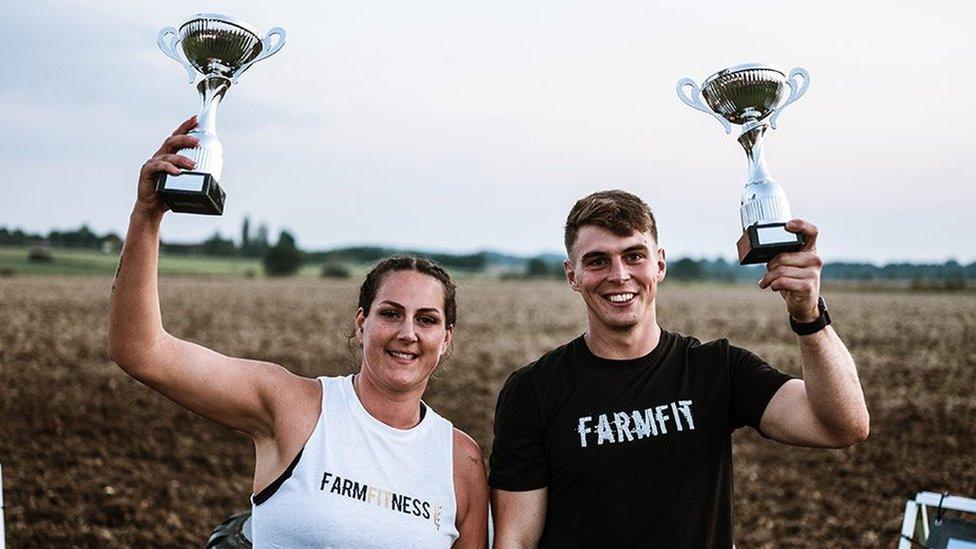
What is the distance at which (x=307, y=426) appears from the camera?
2684 millimetres

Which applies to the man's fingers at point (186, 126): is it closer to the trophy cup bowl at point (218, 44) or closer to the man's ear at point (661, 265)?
the trophy cup bowl at point (218, 44)

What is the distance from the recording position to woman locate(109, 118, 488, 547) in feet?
7.87

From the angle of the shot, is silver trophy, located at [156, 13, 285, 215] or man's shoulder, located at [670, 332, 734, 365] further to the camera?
man's shoulder, located at [670, 332, 734, 365]

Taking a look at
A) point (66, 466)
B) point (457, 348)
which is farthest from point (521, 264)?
point (66, 466)

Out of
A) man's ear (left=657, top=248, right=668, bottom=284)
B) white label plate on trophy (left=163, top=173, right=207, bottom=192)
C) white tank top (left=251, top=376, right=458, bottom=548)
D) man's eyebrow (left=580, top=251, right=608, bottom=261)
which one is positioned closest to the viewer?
white label plate on trophy (left=163, top=173, right=207, bottom=192)

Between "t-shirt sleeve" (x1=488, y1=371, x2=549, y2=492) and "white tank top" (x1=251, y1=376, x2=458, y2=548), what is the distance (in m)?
0.22

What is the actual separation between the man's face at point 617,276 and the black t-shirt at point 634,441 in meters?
0.18

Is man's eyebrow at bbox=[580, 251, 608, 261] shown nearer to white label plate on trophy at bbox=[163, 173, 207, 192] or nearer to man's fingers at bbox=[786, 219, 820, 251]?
man's fingers at bbox=[786, 219, 820, 251]

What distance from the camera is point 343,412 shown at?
273 centimetres

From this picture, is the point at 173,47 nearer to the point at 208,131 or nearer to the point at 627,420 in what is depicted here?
the point at 208,131

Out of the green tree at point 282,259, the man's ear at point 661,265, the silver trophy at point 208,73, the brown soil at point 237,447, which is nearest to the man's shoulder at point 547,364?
the man's ear at point 661,265

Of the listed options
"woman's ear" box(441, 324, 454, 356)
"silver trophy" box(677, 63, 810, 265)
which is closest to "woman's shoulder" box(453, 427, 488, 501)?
"woman's ear" box(441, 324, 454, 356)

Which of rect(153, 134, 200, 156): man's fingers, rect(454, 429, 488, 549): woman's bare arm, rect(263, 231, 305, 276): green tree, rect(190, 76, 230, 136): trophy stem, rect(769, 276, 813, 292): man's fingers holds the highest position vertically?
rect(263, 231, 305, 276): green tree

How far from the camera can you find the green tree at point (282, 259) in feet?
229
